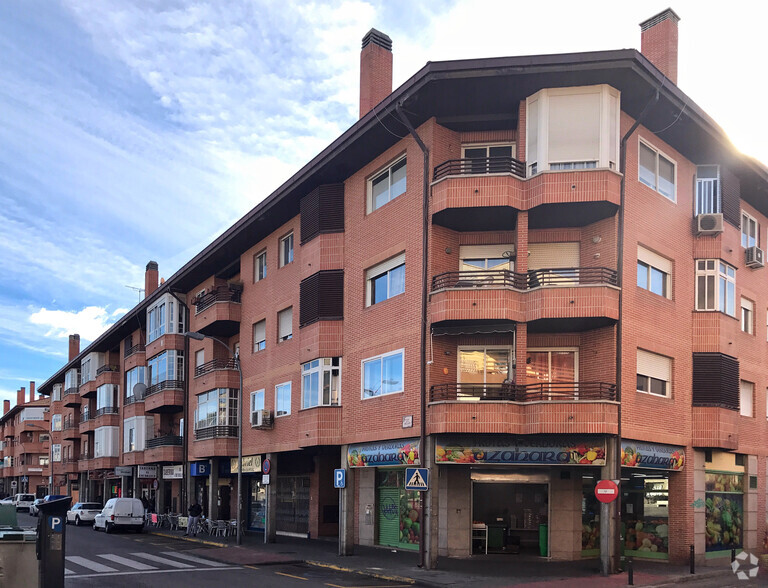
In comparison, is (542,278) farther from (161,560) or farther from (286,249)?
(161,560)

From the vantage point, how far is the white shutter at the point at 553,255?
24.1 metres

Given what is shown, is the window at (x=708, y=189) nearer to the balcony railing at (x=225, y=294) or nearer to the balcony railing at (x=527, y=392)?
the balcony railing at (x=527, y=392)

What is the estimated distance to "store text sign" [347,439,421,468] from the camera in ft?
79.5

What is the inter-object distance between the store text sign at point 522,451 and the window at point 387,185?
27.3ft

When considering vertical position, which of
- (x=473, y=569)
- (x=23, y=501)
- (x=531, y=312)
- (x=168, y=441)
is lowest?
(x=23, y=501)

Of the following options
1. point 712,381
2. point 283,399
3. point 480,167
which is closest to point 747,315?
point 712,381

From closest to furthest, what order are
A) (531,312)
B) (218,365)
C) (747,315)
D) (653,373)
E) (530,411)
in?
(530,411), (531,312), (653,373), (747,315), (218,365)

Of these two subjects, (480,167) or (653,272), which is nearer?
(480,167)

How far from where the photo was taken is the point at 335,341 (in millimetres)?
28734

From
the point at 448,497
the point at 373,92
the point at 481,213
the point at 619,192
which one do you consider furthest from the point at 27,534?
the point at 373,92

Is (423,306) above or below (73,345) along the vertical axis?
below

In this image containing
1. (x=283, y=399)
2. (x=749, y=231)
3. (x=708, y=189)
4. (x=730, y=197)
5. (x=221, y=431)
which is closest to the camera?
(x=708, y=189)

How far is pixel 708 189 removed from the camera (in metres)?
27.8

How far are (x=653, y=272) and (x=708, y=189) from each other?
4.52 meters
